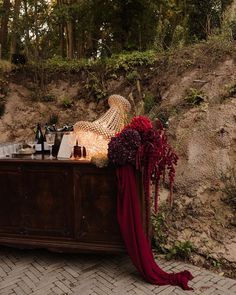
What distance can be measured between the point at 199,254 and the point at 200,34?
5799 millimetres

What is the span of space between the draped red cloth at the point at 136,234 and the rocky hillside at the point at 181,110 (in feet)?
1.83

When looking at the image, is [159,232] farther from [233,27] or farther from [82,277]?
[233,27]

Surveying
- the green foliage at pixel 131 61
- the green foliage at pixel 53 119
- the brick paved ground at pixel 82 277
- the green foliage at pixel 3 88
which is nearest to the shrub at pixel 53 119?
the green foliage at pixel 53 119

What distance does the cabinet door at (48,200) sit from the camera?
3.70 meters

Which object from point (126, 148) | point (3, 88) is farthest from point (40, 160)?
point (3, 88)

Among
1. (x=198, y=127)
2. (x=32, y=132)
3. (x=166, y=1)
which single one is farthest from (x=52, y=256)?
(x=166, y=1)

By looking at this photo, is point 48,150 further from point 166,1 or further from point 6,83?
point 166,1

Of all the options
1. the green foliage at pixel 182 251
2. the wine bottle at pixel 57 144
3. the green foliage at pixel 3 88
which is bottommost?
the green foliage at pixel 182 251

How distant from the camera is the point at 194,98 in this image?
→ 18.1 ft

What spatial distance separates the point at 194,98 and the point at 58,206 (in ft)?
9.56

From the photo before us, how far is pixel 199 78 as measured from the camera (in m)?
5.97

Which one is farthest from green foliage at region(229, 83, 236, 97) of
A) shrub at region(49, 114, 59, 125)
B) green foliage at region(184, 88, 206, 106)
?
shrub at region(49, 114, 59, 125)

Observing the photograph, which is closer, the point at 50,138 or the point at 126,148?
the point at 126,148

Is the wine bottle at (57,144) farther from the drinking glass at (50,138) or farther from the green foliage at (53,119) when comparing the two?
the green foliage at (53,119)
